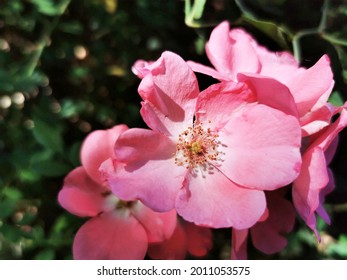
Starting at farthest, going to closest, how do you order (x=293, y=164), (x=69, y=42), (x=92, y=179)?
(x=69, y=42) < (x=92, y=179) < (x=293, y=164)

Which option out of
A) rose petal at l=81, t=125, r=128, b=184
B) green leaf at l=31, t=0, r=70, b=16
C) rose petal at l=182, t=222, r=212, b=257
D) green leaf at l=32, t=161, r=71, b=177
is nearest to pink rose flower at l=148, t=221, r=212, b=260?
rose petal at l=182, t=222, r=212, b=257

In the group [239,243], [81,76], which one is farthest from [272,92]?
[81,76]

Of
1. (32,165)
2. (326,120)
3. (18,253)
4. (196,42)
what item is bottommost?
(18,253)

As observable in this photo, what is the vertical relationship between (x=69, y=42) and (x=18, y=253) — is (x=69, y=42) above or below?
above

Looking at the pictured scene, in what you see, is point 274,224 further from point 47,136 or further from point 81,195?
point 47,136

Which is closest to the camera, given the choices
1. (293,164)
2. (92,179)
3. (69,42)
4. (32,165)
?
(293,164)

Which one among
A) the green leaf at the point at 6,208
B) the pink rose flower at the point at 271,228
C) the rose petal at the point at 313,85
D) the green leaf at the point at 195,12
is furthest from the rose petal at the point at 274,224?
the green leaf at the point at 6,208

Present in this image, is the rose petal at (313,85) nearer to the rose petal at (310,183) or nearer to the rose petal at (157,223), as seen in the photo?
the rose petal at (310,183)
